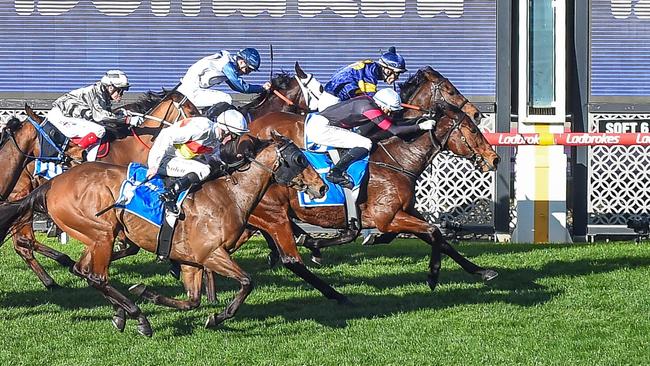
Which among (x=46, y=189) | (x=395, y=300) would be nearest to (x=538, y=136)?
(x=395, y=300)

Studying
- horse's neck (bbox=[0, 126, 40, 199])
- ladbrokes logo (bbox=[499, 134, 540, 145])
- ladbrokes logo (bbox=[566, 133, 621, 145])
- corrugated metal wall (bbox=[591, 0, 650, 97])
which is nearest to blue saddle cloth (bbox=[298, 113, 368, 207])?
horse's neck (bbox=[0, 126, 40, 199])

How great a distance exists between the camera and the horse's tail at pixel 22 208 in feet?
30.3

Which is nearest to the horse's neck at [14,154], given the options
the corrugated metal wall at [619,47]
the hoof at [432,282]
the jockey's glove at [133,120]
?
the jockey's glove at [133,120]

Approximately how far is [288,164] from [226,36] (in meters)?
6.94

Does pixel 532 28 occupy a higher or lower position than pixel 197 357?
higher

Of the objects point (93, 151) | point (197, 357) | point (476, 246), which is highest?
point (93, 151)

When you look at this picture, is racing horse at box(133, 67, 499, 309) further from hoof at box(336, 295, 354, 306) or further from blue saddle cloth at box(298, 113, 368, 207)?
hoof at box(336, 295, 354, 306)

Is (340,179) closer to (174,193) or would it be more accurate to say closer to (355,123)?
(355,123)

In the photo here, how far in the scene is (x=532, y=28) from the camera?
14.8 m

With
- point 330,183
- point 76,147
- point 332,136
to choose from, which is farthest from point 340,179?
point 76,147

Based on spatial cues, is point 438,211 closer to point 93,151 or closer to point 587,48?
point 587,48

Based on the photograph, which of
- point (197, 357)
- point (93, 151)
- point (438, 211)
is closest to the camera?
point (197, 357)

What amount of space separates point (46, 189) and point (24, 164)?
108 inches

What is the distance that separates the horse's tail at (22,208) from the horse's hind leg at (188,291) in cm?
100
